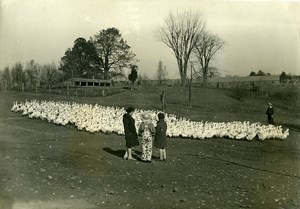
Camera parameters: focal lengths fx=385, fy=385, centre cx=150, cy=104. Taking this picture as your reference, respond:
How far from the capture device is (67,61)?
3594cm

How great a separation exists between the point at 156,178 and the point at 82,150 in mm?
2392

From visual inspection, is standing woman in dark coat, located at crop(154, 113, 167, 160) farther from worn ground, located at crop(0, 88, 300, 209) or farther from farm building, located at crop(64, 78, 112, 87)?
farm building, located at crop(64, 78, 112, 87)

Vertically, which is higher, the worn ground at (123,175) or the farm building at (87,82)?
the farm building at (87,82)

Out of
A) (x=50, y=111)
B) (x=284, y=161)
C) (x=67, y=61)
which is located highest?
(x=67, y=61)

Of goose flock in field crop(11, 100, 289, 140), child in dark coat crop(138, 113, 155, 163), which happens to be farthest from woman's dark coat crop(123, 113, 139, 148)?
A: goose flock in field crop(11, 100, 289, 140)

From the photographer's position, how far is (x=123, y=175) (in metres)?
7.63

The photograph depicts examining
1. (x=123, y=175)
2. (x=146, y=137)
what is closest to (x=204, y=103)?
(x=146, y=137)

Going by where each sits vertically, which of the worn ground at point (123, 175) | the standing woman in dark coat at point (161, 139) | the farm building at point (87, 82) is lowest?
the worn ground at point (123, 175)

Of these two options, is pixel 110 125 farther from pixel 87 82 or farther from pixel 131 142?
pixel 87 82

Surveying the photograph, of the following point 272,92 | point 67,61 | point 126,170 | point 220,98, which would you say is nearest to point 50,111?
point 126,170

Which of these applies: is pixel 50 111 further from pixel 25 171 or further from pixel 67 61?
pixel 67 61

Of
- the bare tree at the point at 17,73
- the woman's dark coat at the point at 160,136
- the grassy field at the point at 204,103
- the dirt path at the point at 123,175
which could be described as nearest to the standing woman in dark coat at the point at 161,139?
the woman's dark coat at the point at 160,136

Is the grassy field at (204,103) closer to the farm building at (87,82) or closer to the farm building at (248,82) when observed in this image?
the farm building at (87,82)

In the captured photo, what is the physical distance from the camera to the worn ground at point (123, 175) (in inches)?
245
